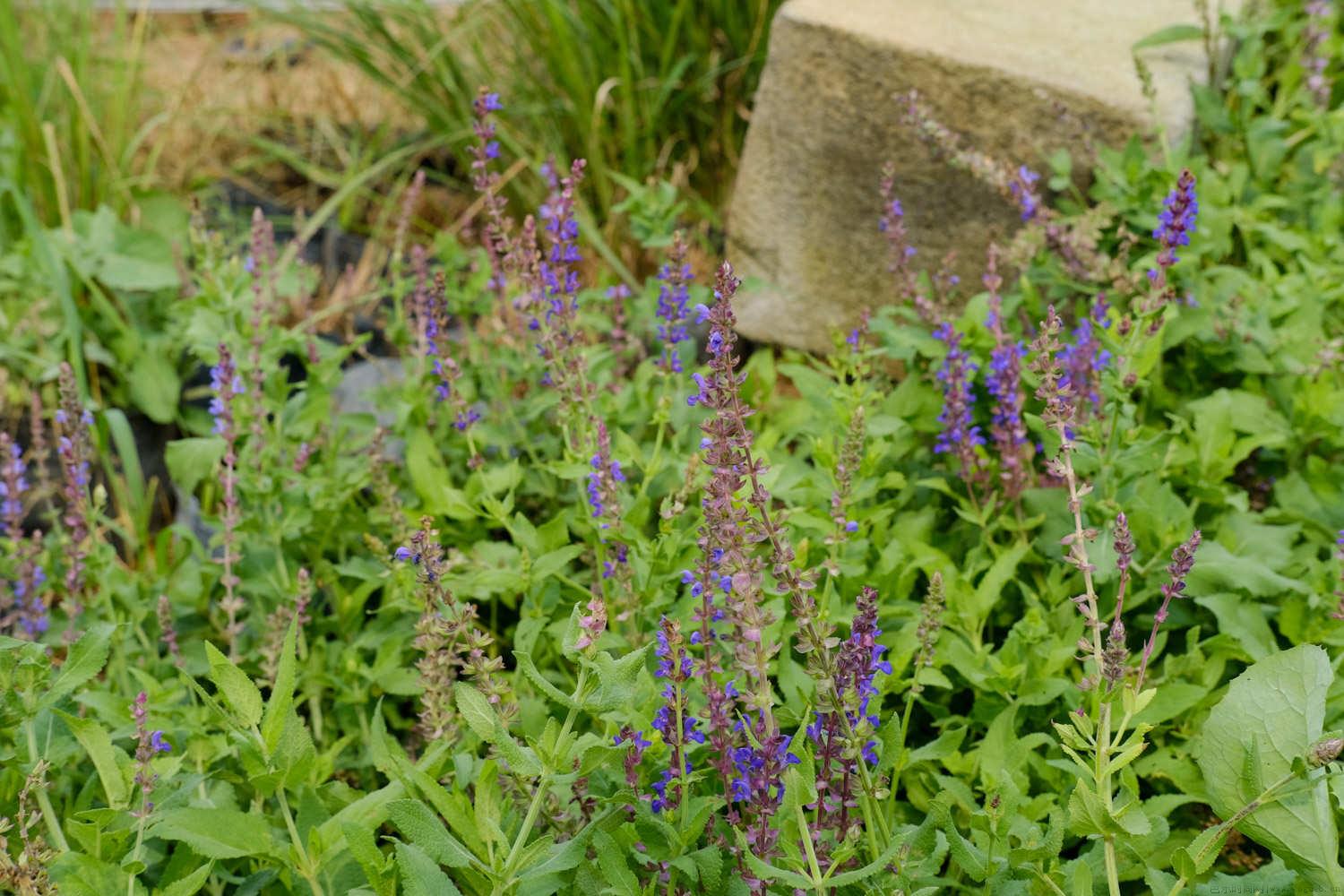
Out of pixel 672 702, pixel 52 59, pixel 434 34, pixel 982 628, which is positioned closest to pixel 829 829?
pixel 672 702

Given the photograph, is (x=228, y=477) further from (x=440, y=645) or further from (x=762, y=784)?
(x=762, y=784)

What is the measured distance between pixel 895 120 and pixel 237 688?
A: 91.2 inches

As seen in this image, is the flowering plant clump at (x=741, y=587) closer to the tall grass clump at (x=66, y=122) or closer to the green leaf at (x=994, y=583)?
the green leaf at (x=994, y=583)

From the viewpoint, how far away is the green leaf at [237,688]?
5.88ft

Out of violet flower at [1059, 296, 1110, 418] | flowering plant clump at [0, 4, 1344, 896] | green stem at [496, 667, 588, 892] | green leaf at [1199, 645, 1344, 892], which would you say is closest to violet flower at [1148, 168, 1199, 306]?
flowering plant clump at [0, 4, 1344, 896]

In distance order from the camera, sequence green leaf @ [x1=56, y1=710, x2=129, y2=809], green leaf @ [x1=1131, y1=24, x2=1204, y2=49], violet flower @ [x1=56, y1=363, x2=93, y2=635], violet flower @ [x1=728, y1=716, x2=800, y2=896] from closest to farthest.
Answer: violet flower @ [x1=728, y1=716, x2=800, y2=896], green leaf @ [x1=56, y1=710, x2=129, y2=809], violet flower @ [x1=56, y1=363, x2=93, y2=635], green leaf @ [x1=1131, y1=24, x2=1204, y2=49]

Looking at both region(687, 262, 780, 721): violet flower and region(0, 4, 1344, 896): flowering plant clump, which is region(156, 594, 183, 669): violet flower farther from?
region(687, 262, 780, 721): violet flower

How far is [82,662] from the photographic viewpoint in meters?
2.00

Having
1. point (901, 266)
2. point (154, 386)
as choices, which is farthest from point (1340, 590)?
point (154, 386)

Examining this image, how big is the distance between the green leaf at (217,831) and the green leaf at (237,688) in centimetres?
15

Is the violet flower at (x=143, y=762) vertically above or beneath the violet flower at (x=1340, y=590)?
beneath

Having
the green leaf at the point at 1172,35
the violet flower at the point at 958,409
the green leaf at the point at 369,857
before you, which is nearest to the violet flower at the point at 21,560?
the green leaf at the point at 369,857

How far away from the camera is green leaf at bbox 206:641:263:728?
179cm

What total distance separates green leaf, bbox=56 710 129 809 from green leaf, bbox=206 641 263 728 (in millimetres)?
288
